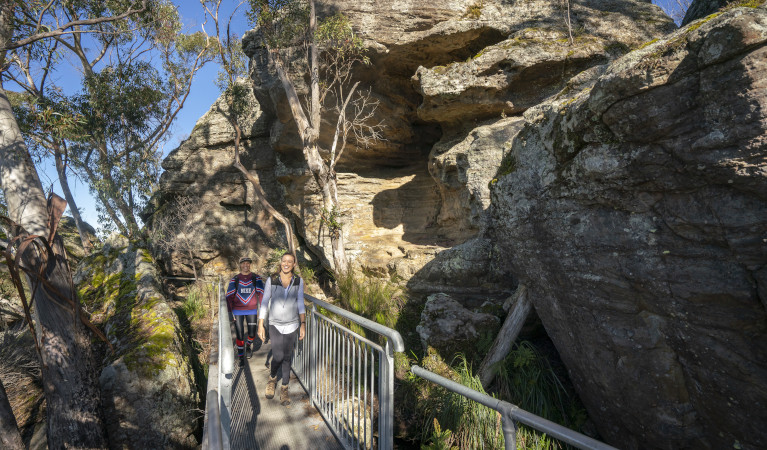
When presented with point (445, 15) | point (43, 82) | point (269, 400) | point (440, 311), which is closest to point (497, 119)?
point (445, 15)

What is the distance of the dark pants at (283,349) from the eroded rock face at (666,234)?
3.16m

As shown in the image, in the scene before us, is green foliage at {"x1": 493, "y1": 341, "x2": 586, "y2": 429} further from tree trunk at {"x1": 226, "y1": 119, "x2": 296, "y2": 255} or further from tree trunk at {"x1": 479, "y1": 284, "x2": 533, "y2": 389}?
tree trunk at {"x1": 226, "y1": 119, "x2": 296, "y2": 255}

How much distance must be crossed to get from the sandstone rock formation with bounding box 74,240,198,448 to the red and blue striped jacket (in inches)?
40.5

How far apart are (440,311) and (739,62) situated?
4721mm

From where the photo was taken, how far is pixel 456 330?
231 inches

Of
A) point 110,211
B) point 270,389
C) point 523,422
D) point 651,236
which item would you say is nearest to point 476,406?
point 270,389

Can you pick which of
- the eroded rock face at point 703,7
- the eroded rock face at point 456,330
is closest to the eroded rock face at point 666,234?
the eroded rock face at point 456,330

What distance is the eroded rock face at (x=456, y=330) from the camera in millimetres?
5816

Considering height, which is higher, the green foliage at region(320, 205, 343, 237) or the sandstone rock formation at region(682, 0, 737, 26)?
the sandstone rock formation at region(682, 0, 737, 26)

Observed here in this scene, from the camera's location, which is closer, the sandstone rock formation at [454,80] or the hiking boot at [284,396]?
the hiking boot at [284,396]

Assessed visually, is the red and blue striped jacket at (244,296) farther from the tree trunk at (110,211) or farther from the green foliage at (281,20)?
the tree trunk at (110,211)

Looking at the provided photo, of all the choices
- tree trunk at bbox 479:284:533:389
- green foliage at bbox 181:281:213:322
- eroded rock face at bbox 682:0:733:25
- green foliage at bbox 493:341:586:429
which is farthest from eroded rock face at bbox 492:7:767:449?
green foliage at bbox 181:281:213:322

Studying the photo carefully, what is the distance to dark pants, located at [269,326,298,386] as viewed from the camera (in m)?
4.34

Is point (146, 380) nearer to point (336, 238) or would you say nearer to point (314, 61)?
point (336, 238)
